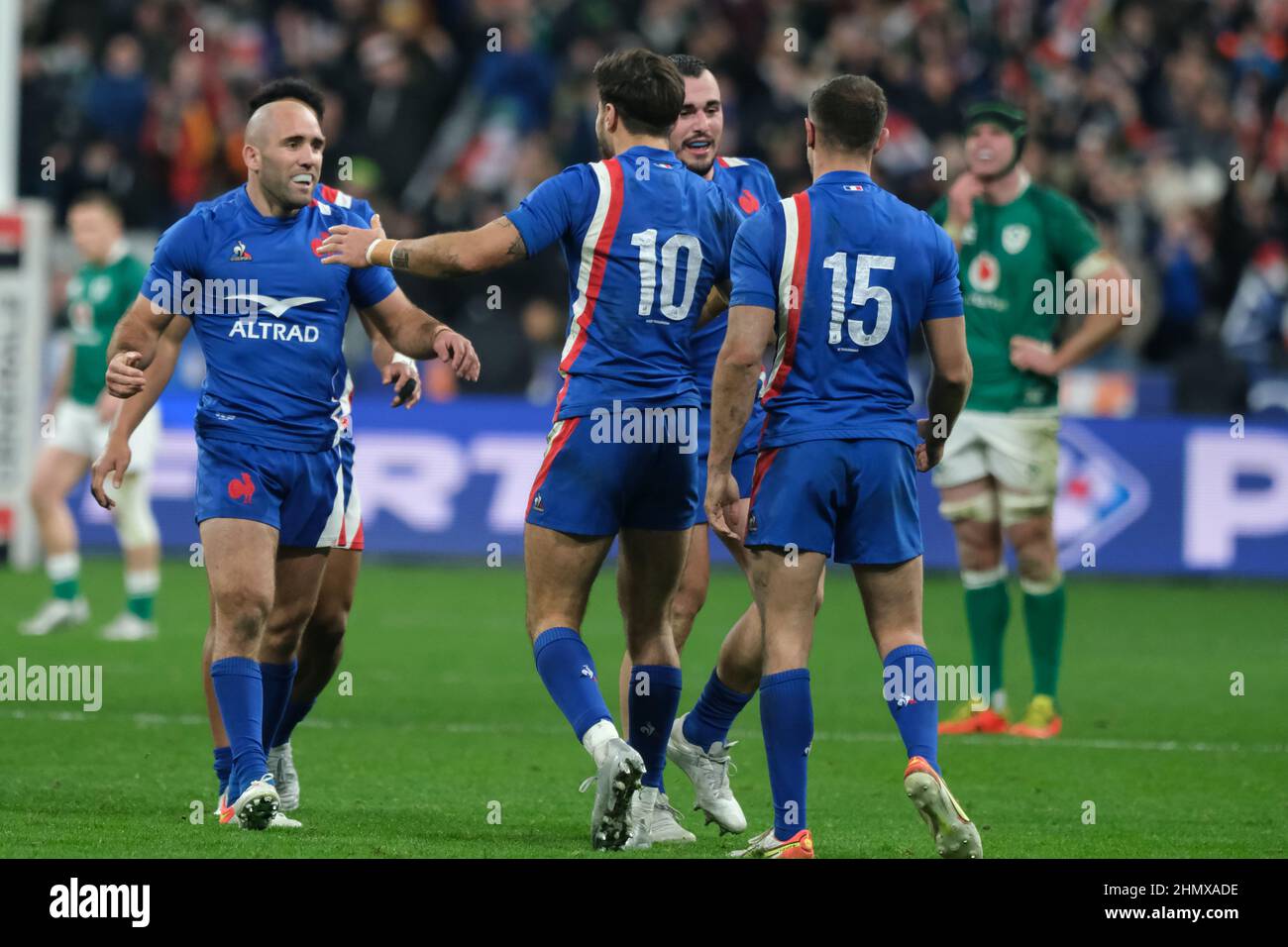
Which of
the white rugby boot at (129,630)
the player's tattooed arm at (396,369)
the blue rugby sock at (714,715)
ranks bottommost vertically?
the blue rugby sock at (714,715)

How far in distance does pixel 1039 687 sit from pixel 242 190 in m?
4.71

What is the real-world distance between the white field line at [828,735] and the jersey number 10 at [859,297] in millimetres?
3457

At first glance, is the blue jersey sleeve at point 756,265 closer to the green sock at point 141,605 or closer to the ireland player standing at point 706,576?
the ireland player standing at point 706,576

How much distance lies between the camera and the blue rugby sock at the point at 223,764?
7.38 meters

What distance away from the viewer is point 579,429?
6.73m

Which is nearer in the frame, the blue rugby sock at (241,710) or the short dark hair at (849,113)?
the short dark hair at (849,113)

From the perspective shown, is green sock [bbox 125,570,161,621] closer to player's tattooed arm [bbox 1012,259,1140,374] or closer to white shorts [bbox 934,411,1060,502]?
white shorts [bbox 934,411,1060,502]

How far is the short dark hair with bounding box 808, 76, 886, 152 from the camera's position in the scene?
21.6 feet

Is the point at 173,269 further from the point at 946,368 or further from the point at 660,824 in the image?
the point at 946,368

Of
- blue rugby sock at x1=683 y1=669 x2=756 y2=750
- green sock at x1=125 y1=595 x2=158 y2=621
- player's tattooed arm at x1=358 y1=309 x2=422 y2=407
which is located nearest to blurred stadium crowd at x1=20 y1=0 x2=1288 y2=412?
green sock at x1=125 y1=595 x2=158 y2=621

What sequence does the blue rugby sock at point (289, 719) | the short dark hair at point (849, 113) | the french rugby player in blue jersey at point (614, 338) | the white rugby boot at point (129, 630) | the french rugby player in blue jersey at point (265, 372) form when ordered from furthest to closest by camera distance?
1. the white rugby boot at point (129, 630)
2. the blue rugby sock at point (289, 719)
3. the french rugby player in blue jersey at point (265, 372)
4. the french rugby player in blue jersey at point (614, 338)
5. the short dark hair at point (849, 113)

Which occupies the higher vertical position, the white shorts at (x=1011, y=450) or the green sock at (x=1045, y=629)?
the white shorts at (x=1011, y=450)

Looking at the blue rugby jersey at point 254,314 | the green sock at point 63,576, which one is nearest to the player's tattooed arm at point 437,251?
the blue rugby jersey at point 254,314
